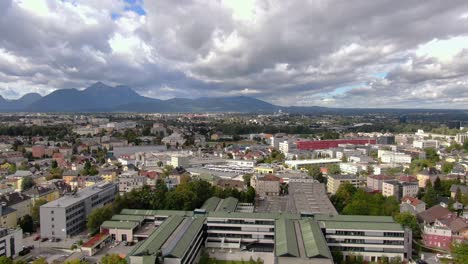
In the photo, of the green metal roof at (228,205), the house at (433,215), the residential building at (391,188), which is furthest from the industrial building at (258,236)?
the residential building at (391,188)

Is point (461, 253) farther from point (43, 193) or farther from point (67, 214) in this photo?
point (43, 193)

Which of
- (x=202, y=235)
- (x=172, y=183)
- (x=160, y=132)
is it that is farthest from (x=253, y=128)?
(x=202, y=235)

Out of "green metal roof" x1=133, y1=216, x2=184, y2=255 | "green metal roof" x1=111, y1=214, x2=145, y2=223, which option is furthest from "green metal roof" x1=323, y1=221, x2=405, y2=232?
"green metal roof" x1=111, y1=214, x2=145, y2=223

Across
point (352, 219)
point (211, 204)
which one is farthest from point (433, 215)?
point (211, 204)

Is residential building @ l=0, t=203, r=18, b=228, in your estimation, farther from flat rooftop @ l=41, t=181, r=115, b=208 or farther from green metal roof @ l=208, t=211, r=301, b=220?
green metal roof @ l=208, t=211, r=301, b=220

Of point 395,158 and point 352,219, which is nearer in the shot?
point 352,219

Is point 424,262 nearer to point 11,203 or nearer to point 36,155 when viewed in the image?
point 11,203
